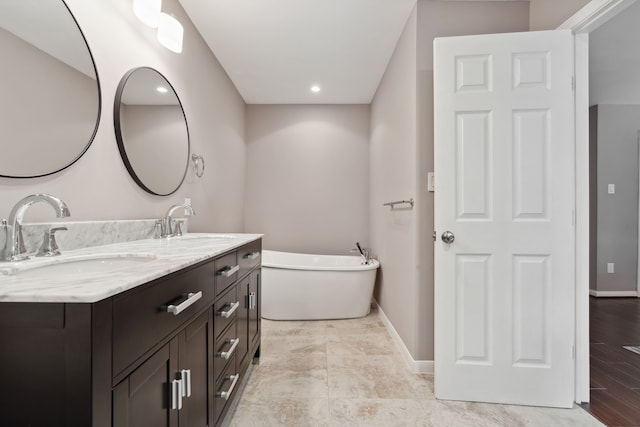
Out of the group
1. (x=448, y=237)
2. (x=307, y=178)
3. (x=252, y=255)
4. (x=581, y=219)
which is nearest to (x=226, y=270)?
(x=252, y=255)

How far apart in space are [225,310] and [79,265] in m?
0.60

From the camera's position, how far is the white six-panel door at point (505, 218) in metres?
1.69

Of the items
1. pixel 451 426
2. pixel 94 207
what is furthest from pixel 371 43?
pixel 451 426

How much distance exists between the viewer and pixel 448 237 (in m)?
1.76

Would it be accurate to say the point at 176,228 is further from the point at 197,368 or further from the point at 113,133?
the point at 197,368

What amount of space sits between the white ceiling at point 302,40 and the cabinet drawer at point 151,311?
194 cm

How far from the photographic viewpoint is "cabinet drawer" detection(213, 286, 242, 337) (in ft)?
4.31

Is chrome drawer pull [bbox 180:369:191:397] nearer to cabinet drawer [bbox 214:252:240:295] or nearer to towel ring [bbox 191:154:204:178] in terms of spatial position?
cabinet drawer [bbox 214:252:240:295]

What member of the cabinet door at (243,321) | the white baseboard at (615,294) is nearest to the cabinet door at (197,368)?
the cabinet door at (243,321)

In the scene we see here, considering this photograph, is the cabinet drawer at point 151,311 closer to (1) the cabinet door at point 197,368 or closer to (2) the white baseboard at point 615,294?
(1) the cabinet door at point 197,368

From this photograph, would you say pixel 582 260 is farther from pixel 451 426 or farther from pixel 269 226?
pixel 269 226

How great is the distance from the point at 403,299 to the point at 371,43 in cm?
211

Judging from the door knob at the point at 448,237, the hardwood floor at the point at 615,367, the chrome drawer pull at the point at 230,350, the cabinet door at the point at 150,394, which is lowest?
the hardwood floor at the point at 615,367

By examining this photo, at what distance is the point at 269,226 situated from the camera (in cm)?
409
